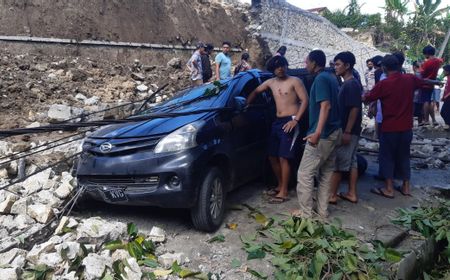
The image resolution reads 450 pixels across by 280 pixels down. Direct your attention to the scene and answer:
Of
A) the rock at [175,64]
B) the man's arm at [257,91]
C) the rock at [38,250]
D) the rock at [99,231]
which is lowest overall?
the rock at [38,250]

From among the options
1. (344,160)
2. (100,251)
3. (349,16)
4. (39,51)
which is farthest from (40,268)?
(349,16)

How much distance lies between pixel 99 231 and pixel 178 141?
112 cm

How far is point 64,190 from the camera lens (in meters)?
4.73

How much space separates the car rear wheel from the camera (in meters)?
4.19

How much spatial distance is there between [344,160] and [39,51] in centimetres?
997

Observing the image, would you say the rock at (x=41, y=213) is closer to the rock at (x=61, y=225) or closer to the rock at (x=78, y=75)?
the rock at (x=61, y=225)

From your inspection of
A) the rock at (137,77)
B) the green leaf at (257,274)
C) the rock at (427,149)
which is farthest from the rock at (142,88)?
the green leaf at (257,274)

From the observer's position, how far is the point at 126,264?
11.6 ft

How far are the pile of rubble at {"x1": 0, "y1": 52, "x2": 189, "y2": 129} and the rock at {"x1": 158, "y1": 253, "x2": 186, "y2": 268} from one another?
5038 mm

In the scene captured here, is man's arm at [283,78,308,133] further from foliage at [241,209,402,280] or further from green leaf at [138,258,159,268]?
green leaf at [138,258,159,268]

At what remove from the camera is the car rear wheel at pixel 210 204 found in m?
4.19

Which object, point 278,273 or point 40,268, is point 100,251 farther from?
point 278,273

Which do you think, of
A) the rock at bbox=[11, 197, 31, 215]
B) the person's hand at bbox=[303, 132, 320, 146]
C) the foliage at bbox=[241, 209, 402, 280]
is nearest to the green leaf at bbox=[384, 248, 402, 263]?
the foliage at bbox=[241, 209, 402, 280]

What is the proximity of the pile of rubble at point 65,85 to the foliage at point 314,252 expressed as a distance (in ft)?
17.8
